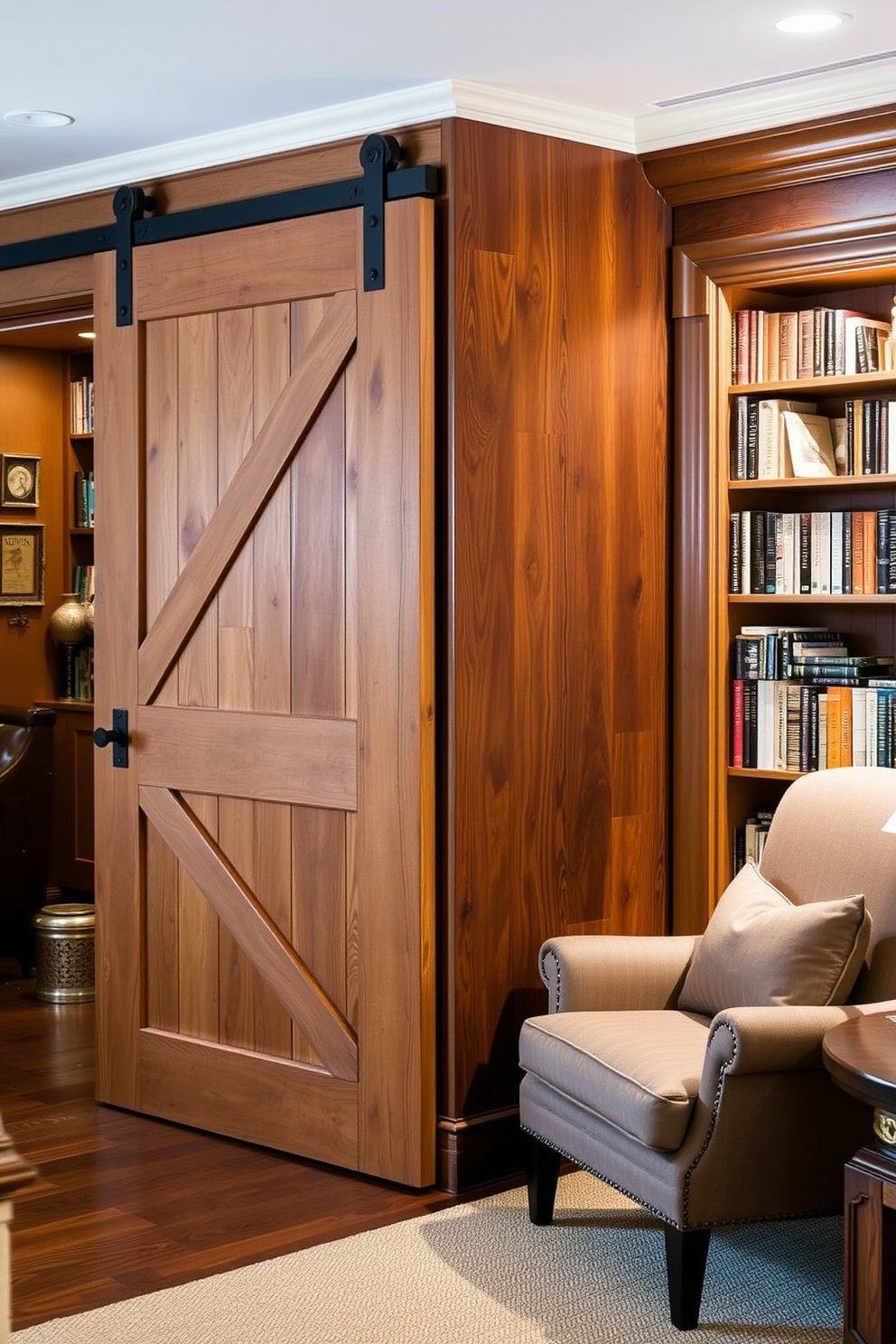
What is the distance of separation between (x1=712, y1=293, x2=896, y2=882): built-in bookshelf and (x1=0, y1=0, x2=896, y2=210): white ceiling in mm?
570

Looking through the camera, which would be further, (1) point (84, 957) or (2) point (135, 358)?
(1) point (84, 957)

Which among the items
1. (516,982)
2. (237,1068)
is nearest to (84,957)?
(237,1068)

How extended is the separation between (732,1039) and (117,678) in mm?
2095

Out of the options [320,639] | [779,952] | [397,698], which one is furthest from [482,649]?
[779,952]

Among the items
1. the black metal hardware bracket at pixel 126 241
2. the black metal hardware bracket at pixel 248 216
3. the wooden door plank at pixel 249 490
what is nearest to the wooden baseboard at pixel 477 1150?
the wooden door plank at pixel 249 490

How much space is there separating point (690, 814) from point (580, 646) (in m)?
0.57

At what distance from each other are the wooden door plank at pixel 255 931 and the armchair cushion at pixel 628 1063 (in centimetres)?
61

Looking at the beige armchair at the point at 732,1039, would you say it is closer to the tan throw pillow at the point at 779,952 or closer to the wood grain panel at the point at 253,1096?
the tan throw pillow at the point at 779,952

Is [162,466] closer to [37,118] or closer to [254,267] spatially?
[254,267]

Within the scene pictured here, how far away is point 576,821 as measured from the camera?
402 cm

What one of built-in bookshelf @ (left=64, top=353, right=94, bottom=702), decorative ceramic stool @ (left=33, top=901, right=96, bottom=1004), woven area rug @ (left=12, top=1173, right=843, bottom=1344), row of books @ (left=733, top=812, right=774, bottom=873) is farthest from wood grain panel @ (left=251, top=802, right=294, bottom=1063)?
built-in bookshelf @ (left=64, top=353, right=94, bottom=702)

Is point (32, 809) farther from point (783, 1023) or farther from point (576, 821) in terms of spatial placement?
point (783, 1023)

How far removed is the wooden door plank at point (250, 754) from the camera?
387 centimetres

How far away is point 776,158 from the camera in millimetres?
3900
